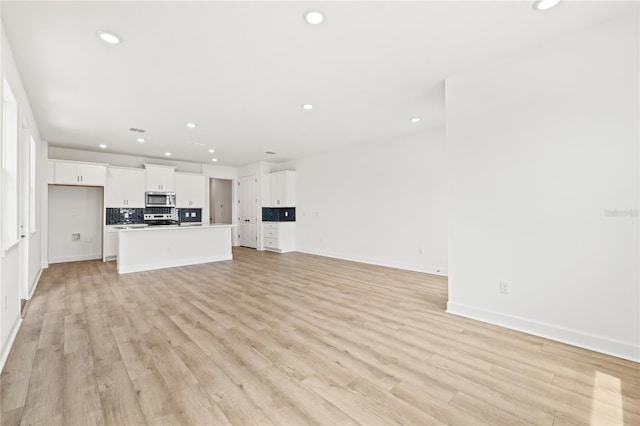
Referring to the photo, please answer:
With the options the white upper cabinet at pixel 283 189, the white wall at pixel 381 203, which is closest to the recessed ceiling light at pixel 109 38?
the white wall at pixel 381 203

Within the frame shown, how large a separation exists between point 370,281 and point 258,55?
359cm

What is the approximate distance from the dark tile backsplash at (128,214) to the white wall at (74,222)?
487mm

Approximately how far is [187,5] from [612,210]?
3.62m

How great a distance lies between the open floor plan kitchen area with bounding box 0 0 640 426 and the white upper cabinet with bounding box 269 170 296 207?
3.58 meters

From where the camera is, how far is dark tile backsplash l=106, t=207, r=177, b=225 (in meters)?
6.92

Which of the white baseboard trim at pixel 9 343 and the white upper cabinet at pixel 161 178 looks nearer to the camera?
the white baseboard trim at pixel 9 343

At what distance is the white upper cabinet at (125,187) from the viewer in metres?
6.80

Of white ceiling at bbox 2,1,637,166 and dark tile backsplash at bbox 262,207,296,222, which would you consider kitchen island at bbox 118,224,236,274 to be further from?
white ceiling at bbox 2,1,637,166

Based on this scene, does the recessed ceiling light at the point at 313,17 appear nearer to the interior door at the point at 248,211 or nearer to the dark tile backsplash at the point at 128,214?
the interior door at the point at 248,211

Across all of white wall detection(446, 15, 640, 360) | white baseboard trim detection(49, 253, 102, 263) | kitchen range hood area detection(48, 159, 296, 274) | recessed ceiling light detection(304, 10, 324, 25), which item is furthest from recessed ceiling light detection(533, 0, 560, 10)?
white baseboard trim detection(49, 253, 102, 263)

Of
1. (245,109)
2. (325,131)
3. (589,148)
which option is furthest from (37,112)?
(589,148)

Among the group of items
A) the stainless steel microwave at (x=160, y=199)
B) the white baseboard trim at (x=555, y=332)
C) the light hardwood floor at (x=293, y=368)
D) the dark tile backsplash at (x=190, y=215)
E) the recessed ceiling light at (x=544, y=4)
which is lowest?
the light hardwood floor at (x=293, y=368)

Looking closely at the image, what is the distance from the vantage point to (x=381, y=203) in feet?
19.9

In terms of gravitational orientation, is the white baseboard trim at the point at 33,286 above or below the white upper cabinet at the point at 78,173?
below
